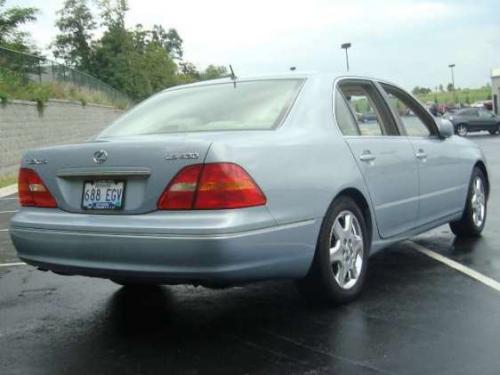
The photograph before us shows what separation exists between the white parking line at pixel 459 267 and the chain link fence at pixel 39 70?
18466 millimetres

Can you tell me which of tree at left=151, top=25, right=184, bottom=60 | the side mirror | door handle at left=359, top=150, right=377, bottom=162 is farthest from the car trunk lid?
tree at left=151, top=25, right=184, bottom=60

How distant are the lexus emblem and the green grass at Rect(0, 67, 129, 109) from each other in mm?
16273

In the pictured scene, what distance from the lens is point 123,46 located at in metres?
60.4

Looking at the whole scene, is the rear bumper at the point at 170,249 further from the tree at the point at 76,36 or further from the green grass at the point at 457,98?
the green grass at the point at 457,98

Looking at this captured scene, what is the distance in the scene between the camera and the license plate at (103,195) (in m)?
3.91

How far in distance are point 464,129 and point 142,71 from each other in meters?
34.3

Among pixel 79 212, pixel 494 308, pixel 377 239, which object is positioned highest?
pixel 79 212

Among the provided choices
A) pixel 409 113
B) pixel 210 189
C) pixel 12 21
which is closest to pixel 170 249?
pixel 210 189

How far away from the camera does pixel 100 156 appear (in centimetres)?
398

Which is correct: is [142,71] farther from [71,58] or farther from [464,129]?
[464,129]

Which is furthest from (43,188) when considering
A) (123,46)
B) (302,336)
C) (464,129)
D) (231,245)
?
(123,46)

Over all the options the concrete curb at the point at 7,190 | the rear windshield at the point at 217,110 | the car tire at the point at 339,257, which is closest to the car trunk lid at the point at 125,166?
the rear windshield at the point at 217,110

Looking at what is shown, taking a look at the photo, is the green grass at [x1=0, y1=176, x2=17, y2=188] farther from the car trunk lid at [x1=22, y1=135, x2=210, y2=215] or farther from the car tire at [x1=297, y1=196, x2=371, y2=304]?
the car tire at [x1=297, y1=196, x2=371, y2=304]

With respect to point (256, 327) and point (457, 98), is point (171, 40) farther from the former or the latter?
point (256, 327)
